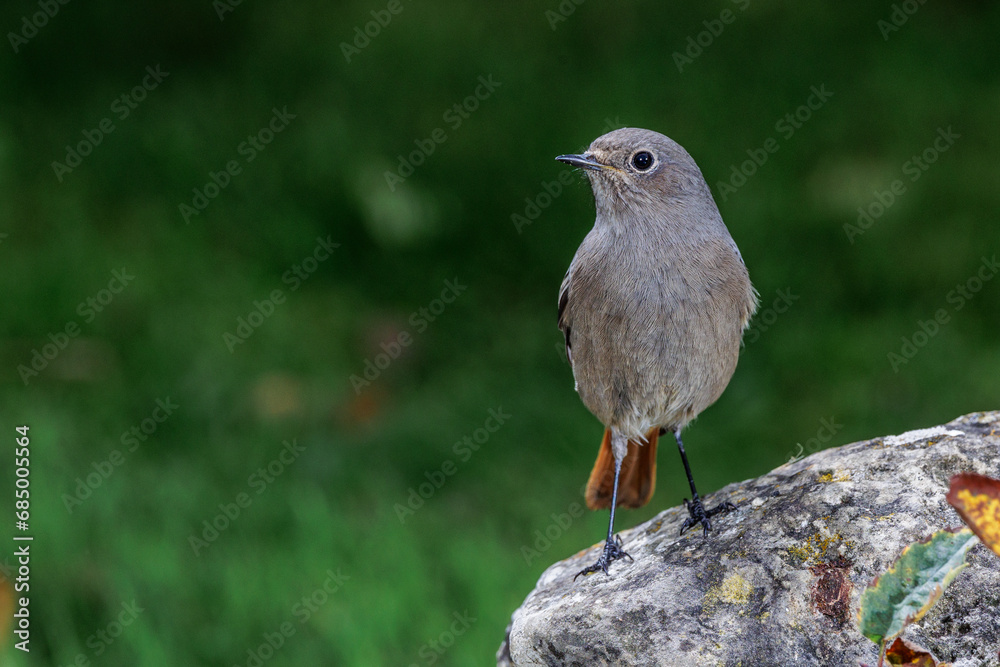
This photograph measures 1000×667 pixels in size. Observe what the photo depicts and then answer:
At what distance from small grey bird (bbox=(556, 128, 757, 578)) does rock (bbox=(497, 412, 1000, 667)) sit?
0.31m

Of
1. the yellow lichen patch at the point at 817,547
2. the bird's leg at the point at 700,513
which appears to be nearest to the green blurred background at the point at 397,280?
the bird's leg at the point at 700,513

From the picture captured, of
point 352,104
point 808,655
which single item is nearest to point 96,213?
point 352,104

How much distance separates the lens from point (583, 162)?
12.2 feet

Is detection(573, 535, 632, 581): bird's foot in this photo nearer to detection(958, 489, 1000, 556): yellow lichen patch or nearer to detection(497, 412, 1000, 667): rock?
detection(497, 412, 1000, 667): rock

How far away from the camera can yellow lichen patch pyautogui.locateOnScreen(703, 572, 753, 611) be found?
Answer: 300 centimetres

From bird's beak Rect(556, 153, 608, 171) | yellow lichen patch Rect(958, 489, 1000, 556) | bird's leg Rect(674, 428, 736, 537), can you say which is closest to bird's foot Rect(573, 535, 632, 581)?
bird's leg Rect(674, 428, 736, 537)

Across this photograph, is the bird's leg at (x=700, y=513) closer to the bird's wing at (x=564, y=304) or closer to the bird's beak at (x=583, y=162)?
the bird's wing at (x=564, y=304)

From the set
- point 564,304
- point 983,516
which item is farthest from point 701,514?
point 983,516

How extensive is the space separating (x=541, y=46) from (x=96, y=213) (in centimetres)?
331

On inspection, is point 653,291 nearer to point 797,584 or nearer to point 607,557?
point 607,557

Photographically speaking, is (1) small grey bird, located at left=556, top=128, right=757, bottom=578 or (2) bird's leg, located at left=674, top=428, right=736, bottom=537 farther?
(1) small grey bird, located at left=556, top=128, right=757, bottom=578

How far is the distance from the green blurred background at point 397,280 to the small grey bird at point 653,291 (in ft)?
5.77

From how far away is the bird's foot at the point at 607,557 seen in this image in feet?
11.6

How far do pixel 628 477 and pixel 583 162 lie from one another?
1290 mm
